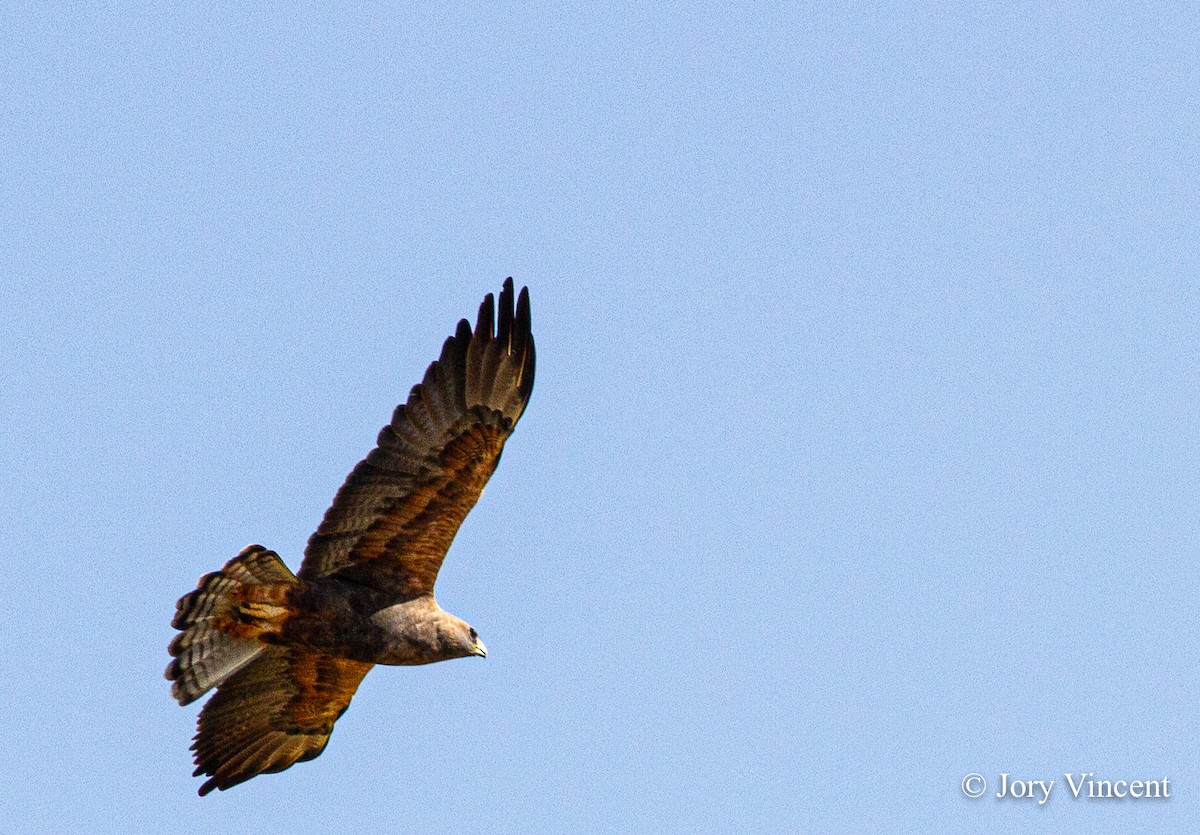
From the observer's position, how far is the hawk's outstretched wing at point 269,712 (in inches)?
616

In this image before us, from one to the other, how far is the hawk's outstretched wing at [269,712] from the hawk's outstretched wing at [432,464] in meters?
Result: 1.14

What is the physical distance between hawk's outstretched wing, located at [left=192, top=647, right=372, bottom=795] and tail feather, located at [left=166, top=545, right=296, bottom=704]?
22.1 inches

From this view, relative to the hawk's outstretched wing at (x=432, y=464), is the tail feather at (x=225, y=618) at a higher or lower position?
lower

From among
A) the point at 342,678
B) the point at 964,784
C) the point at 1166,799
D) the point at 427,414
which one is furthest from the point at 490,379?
the point at 1166,799

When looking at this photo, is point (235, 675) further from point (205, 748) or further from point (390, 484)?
point (390, 484)

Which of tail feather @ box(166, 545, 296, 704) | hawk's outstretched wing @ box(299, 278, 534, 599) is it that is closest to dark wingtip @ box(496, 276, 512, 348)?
hawk's outstretched wing @ box(299, 278, 534, 599)

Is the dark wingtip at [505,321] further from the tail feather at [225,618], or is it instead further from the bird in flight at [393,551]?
the tail feather at [225,618]

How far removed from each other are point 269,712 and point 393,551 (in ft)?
6.72

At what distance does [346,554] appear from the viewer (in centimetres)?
1483

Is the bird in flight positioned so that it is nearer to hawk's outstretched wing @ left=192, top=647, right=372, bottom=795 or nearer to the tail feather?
the tail feather

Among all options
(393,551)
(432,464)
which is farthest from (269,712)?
(432,464)

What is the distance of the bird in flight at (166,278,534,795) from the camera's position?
14656 mm

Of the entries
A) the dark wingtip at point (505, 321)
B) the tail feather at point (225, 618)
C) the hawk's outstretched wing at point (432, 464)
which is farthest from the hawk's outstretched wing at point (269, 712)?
the dark wingtip at point (505, 321)

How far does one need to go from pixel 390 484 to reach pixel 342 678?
2.04 m
